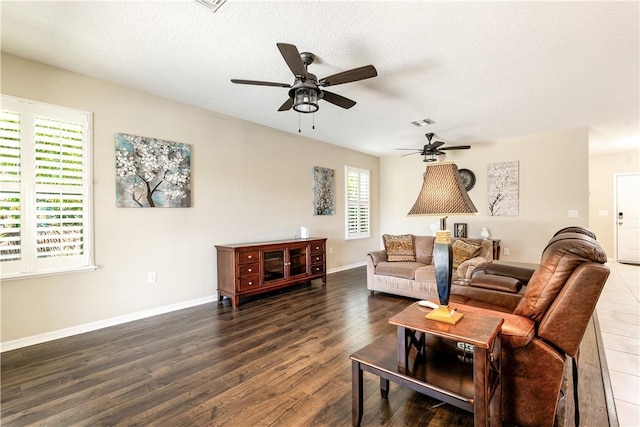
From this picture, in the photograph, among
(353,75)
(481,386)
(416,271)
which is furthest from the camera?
(416,271)

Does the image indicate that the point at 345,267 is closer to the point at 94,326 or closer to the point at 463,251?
the point at 463,251

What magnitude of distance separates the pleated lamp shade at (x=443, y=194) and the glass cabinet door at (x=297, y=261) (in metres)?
3.05

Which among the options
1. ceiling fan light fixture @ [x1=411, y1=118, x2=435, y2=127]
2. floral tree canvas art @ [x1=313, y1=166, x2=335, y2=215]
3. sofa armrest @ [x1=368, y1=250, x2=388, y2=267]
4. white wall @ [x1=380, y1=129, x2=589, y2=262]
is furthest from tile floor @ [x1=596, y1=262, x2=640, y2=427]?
floral tree canvas art @ [x1=313, y1=166, x2=335, y2=215]

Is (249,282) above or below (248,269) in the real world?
below

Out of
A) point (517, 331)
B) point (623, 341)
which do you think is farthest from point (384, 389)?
point (623, 341)

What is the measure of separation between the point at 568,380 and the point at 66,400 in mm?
3496

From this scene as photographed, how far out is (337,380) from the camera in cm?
209

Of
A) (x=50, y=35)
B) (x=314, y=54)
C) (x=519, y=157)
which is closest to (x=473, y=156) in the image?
(x=519, y=157)

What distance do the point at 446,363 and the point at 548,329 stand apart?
1.81 ft

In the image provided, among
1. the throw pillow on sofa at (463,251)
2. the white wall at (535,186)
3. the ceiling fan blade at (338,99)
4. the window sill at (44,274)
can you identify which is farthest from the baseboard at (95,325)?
the white wall at (535,186)

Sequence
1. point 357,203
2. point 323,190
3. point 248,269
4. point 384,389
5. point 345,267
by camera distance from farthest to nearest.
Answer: point 357,203 < point 345,267 < point 323,190 < point 248,269 < point 384,389

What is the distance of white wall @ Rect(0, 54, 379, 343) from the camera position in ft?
9.10

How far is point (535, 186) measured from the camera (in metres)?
5.30

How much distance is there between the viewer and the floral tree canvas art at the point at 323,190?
18.4ft
